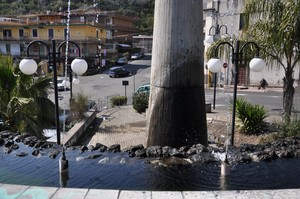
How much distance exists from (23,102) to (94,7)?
89.7 metres

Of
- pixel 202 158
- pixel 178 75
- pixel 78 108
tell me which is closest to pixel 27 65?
pixel 178 75

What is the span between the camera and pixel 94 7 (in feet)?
310

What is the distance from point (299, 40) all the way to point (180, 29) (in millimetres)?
5327

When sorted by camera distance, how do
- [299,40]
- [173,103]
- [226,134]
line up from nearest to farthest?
[173,103]
[299,40]
[226,134]

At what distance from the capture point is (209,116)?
16.7 meters

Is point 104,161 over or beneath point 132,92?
over

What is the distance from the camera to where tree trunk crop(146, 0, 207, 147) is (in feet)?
27.6

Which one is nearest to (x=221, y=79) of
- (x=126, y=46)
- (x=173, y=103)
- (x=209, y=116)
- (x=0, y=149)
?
(x=209, y=116)

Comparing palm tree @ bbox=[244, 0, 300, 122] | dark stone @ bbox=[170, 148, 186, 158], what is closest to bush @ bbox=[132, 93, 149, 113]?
palm tree @ bbox=[244, 0, 300, 122]

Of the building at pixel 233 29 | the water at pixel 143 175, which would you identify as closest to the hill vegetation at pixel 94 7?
the building at pixel 233 29

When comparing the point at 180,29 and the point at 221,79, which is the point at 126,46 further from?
the point at 180,29

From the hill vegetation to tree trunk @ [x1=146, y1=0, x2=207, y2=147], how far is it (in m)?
84.7

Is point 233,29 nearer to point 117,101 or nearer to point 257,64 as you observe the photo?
point 117,101

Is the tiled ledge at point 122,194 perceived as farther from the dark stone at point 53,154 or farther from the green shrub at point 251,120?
the green shrub at point 251,120
